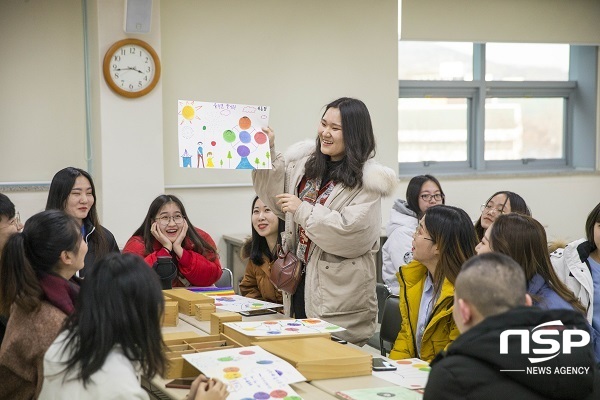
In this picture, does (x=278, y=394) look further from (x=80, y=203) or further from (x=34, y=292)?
(x=80, y=203)

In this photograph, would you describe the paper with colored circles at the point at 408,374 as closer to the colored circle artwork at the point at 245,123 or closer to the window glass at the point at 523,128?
the colored circle artwork at the point at 245,123

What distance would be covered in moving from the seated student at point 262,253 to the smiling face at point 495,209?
1.13 metres

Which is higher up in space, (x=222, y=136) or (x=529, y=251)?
(x=222, y=136)

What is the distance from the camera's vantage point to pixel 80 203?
391 centimetres

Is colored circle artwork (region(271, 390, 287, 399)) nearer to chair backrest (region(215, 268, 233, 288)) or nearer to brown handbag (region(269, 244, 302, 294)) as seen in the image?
brown handbag (region(269, 244, 302, 294))

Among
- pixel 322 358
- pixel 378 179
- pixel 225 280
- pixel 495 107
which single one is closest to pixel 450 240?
pixel 378 179

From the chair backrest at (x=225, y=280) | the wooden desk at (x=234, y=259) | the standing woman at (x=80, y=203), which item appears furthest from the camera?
the wooden desk at (x=234, y=259)

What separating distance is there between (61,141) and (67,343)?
3.70 meters

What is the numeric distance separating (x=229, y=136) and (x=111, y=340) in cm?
148

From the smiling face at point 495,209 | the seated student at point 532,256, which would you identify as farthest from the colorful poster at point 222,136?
the smiling face at point 495,209

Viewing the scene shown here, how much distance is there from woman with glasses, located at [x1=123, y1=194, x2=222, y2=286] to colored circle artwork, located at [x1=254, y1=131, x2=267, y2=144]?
95cm

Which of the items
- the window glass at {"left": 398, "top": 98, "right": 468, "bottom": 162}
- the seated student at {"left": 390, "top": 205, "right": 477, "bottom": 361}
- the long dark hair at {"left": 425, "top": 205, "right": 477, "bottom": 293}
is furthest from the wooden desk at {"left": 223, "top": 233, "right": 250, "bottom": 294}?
the long dark hair at {"left": 425, "top": 205, "right": 477, "bottom": 293}

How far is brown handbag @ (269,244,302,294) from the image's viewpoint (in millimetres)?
3443

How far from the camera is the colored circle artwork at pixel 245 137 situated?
3439 mm
